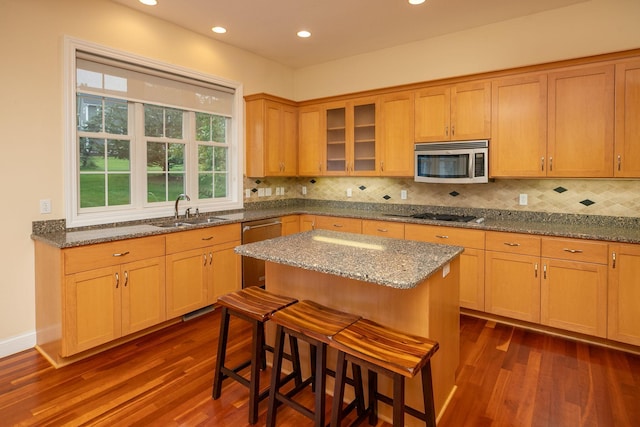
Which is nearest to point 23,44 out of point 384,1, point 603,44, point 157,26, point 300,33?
point 157,26

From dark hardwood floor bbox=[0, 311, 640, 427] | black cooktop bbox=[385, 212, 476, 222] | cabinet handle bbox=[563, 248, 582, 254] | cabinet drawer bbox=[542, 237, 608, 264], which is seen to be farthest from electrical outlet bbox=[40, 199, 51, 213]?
cabinet handle bbox=[563, 248, 582, 254]

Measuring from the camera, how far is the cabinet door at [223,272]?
357 centimetres

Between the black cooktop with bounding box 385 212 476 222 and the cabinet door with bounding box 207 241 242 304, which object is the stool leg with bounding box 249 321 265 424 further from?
the black cooktop with bounding box 385 212 476 222

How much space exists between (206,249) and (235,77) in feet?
7.17

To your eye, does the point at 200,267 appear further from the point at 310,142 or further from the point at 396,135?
the point at 396,135

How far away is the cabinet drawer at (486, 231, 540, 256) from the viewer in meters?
3.10

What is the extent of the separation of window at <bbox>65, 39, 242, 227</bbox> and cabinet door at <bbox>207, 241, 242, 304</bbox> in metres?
0.74

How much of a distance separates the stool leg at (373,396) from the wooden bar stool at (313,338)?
6 centimetres

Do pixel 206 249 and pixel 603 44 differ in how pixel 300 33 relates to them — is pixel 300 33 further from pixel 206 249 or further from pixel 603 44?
A: pixel 603 44

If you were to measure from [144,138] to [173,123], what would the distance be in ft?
1.32

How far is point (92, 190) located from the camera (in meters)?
3.28

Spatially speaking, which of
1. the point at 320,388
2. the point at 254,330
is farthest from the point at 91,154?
the point at 320,388

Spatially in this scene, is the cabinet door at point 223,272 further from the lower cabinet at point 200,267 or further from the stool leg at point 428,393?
the stool leg at point 428,393

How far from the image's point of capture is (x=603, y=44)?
3217 millimetres
